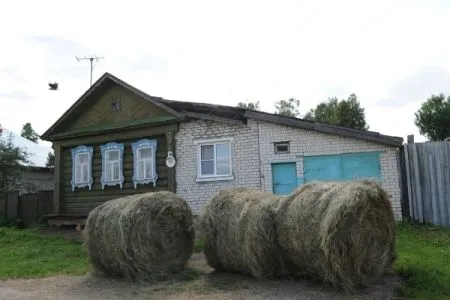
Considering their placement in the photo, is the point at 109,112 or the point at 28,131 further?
the point at 28,131

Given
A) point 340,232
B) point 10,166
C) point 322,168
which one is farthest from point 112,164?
point 340,232

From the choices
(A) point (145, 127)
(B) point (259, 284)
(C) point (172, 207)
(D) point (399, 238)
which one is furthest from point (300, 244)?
(A) point (145, 127)

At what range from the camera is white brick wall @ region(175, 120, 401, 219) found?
1336cm

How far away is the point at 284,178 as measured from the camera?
14.6 meters

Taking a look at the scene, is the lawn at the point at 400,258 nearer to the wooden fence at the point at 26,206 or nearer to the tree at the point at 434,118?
the wooden fence at the point at 26,206

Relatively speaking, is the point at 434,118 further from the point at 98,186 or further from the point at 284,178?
the point at 98,186

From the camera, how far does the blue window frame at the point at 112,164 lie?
17281mm

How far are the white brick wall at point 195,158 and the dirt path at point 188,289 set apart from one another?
6470 mm

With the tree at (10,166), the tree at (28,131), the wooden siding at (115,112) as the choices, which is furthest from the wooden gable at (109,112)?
the tree at (28,131)

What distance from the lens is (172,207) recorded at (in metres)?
8.82

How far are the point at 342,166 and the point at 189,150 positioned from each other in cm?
490

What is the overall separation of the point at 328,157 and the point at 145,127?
6381 mm

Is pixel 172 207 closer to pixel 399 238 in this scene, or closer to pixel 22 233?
pixel 399 238

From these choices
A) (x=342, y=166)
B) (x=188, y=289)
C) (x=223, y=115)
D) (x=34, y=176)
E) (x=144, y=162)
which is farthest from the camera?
(x=34, y=176)
